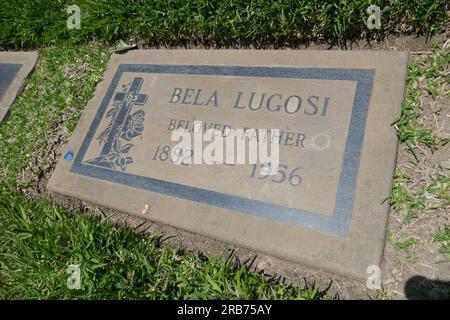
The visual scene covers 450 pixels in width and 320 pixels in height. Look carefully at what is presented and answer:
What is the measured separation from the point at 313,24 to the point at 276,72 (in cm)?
39

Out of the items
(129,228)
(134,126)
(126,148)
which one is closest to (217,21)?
(134,126)

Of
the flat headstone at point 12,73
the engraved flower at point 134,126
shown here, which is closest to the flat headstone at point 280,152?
the engraved flower at point 134,126

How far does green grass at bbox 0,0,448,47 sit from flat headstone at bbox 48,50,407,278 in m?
0.18

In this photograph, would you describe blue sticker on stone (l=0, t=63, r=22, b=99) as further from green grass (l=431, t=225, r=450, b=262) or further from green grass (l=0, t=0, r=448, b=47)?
green grass (l=431, t=225, r=450, b=262)

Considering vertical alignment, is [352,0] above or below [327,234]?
above

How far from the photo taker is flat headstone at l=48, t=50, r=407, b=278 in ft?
5.07

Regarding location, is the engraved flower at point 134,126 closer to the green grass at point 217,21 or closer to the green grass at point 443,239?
the green grass at point 217,21

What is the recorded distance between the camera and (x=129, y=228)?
1.91m

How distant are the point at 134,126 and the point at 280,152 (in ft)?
3.05

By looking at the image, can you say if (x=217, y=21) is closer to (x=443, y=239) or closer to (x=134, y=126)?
(x=134, y=126)
